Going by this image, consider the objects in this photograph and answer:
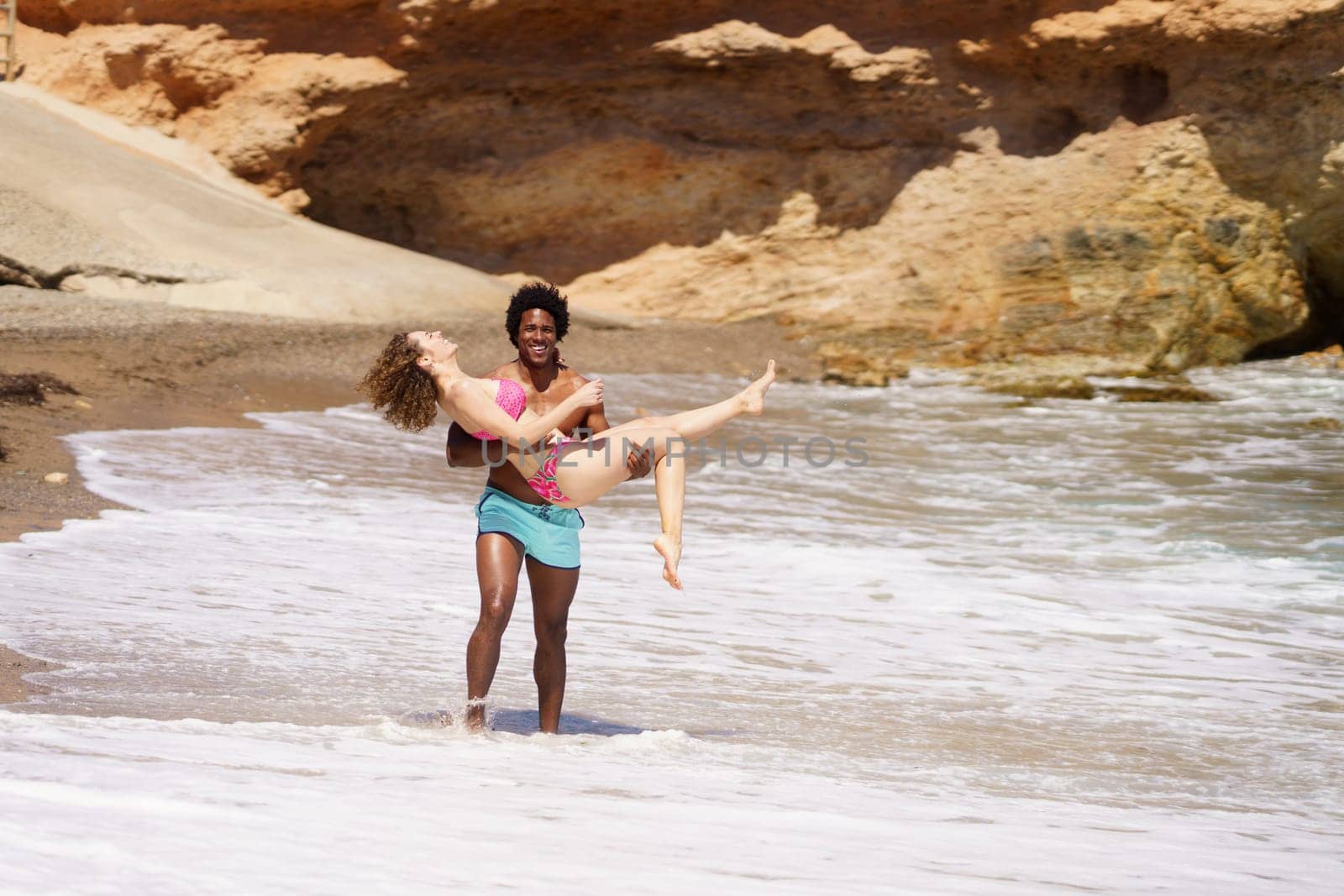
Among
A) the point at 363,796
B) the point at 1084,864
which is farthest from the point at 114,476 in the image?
the point at 1084,864

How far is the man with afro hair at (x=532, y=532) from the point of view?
404cm

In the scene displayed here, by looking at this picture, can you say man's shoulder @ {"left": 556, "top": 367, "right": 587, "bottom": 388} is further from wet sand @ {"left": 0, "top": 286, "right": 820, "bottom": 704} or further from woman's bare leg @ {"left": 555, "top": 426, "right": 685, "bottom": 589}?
wet sand @ {"left": 0, "top": 286, "right": 820, "bottom": 704}

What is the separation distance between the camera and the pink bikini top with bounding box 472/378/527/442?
407 centimetres

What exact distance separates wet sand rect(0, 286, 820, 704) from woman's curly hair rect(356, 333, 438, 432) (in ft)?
8.91

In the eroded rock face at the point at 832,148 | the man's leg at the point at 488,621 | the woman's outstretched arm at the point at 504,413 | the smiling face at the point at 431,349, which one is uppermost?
the eroded rock face at the point at 832,148

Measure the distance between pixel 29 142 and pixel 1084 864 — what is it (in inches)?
543

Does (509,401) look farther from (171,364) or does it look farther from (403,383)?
(171,364)

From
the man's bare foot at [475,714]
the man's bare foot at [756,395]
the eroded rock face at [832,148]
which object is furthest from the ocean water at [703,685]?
the eroded rock face at [832,148]

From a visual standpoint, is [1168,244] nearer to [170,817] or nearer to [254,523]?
[254,523]

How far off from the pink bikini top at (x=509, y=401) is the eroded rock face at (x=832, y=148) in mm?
11580

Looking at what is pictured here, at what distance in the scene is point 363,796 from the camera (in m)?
3.06

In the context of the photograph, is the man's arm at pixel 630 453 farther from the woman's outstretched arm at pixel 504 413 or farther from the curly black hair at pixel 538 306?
the curly black hair at pixel 538 306

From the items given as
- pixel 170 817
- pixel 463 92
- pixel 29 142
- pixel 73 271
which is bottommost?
pixel 170 817

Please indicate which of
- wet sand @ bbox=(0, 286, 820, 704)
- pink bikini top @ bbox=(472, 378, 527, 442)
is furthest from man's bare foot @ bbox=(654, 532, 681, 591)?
wet sand @ bbox=(0, 286, 820, 704)
